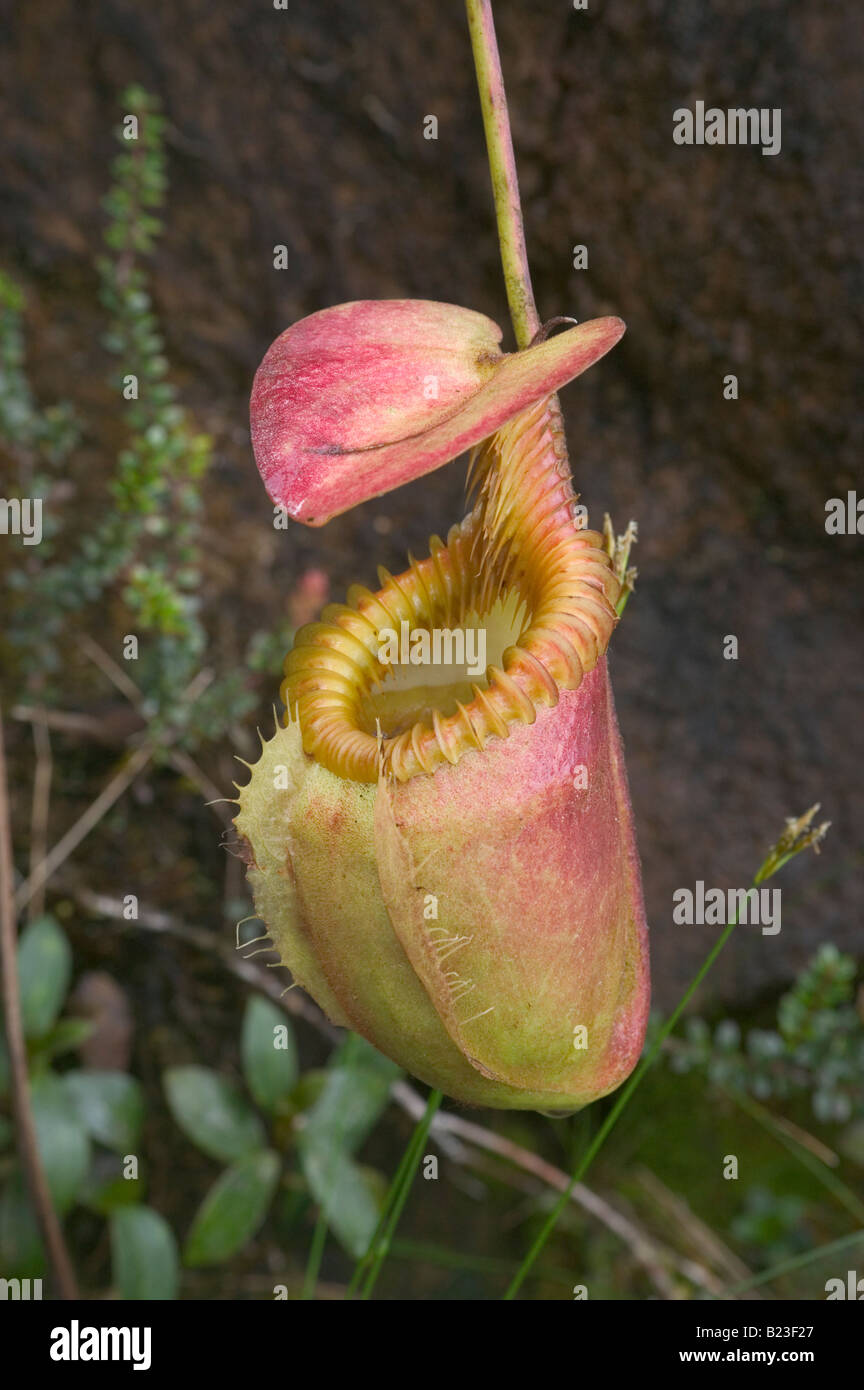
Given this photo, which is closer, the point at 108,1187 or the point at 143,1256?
the point at 143,1256

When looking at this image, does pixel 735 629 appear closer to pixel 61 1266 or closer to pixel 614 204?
pixel 614 204

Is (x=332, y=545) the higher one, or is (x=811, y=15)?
(x=811, y=15)

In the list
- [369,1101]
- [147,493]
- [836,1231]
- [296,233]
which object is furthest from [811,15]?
[836,1231]

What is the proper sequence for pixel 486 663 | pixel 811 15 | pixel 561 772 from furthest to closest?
pixel 811 15
pixel 486 663
pixel 561 772

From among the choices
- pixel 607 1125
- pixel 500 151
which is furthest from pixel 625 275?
pixel 607 1125

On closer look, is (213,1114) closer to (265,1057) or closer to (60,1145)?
(265,1057)

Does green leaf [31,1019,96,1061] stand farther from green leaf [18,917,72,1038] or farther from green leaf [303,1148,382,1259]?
green leaf [303,1148,382,1259]

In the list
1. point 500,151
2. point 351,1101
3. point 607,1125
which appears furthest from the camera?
point 351,1101
